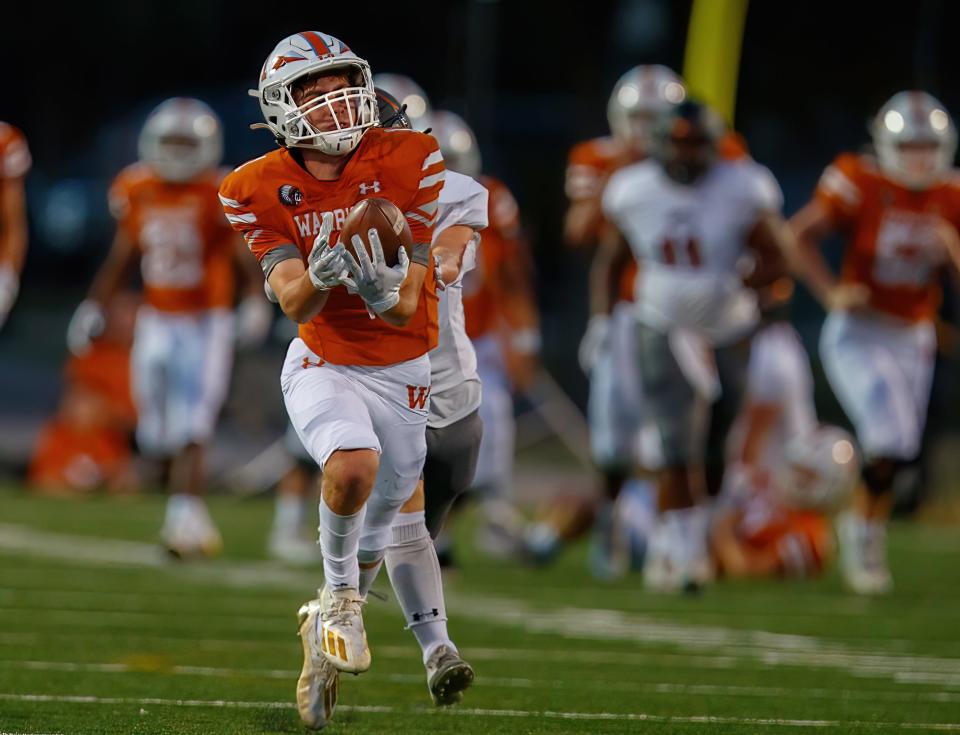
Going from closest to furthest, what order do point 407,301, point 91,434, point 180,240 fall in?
point 407,301 < point 180,240 < point 91,434

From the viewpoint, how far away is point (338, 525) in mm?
4934

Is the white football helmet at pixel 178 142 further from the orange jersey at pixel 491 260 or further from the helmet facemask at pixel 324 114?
the helmet facemask at pixel 324 114

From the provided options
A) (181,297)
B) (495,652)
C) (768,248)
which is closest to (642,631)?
(495,652)

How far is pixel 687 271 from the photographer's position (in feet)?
30.2

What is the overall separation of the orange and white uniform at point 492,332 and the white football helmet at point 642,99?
76 centimetres

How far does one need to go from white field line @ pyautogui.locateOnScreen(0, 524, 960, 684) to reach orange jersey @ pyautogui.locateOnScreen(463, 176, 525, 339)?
5.06 feet

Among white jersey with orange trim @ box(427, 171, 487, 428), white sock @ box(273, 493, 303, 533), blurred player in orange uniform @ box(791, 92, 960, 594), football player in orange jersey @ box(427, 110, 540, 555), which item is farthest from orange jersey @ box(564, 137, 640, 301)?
white jersey with orange trim @ box(427, 171, 487, 428)

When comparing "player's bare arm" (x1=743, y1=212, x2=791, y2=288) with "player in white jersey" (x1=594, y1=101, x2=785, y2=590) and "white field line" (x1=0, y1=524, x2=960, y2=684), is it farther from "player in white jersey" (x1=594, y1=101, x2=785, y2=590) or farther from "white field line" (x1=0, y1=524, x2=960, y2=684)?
"white field line" (x1=0, y1=524, x2=960, y2=684)

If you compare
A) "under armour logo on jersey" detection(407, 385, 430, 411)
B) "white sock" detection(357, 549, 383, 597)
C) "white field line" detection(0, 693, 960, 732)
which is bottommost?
"white field line" detection(0, 693, 960, 732)

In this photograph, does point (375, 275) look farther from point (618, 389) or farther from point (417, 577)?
point (618, 389)

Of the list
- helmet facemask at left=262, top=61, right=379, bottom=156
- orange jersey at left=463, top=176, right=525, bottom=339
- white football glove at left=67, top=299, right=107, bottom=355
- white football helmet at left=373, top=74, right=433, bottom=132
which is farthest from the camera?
white football glove at left=67, top=299, right=107, bottom=355

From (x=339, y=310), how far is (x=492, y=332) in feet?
16.6

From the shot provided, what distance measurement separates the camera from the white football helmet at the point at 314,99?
4961mm

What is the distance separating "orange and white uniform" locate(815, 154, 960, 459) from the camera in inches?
366
